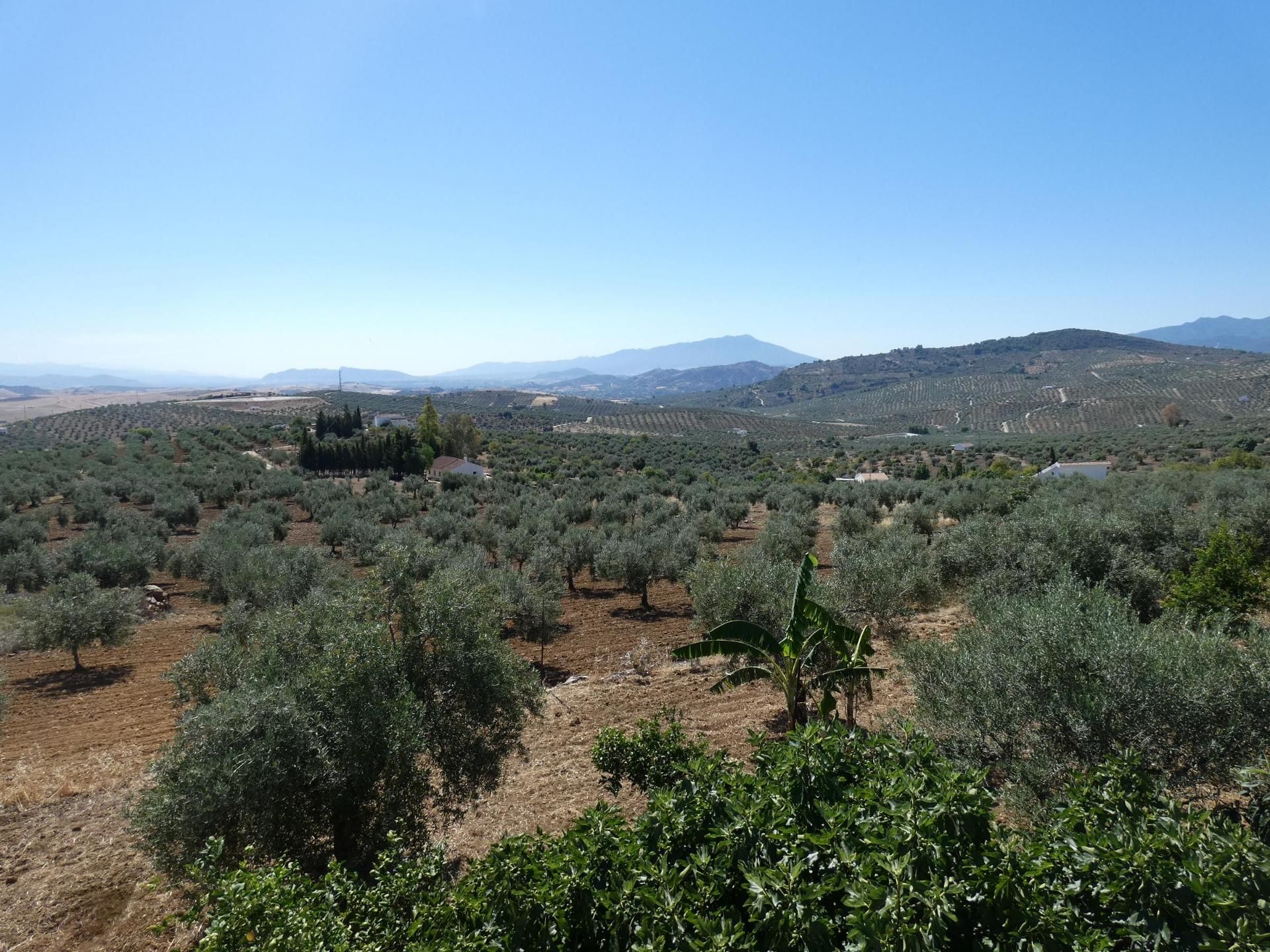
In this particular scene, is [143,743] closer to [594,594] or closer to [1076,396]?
[594,594]

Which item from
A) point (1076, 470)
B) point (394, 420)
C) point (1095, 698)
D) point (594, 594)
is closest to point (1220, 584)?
point (1095, 698)

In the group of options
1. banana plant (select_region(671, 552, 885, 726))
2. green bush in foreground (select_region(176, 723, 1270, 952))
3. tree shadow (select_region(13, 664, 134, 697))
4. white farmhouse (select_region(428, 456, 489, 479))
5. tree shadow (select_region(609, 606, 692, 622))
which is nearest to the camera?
green bush in foreground (select_region(176, 723, 1270, 952))

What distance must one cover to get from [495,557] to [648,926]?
29.0 metres

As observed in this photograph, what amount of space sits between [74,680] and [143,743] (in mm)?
7620

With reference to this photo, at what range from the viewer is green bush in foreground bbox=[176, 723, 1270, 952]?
13.3 feet

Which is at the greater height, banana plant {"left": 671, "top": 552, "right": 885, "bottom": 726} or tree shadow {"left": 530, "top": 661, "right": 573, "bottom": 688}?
banana plant {"left": 671, "top": 552, "right": 885, "bottom": 726}

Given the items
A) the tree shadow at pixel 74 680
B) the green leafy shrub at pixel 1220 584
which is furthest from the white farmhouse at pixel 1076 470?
the tree shadow at pixel 74 680

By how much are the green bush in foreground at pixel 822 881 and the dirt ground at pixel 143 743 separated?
4.40 metres

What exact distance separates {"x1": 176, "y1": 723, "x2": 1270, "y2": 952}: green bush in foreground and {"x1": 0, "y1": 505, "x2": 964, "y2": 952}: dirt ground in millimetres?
4402

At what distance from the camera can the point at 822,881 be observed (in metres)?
4.74

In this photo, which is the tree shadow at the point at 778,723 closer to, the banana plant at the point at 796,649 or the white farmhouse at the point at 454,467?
the banana plant at the point at 796,649

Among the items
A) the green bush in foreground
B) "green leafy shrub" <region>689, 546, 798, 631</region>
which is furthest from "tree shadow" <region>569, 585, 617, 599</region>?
the green bush in foreground

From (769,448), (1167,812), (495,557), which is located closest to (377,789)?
(1167,812)

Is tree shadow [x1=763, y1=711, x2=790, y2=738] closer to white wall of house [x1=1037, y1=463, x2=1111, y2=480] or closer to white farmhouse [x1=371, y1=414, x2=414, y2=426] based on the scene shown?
white wall of house [x1=1037, y1=463, x2=1111, y2=480]
